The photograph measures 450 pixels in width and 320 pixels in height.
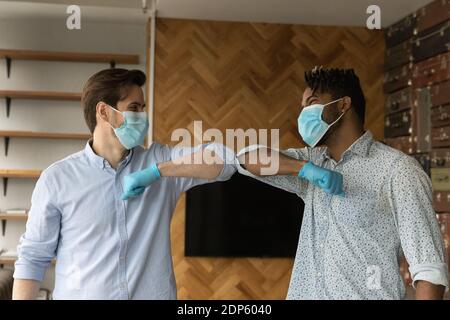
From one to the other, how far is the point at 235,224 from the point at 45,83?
0.92m

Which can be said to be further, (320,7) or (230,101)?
(230,101)

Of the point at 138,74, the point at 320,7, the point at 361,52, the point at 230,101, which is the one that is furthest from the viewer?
the point at 230,101

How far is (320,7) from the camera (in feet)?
6.40

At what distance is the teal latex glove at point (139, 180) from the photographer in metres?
0.78

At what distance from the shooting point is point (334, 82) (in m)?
0.85

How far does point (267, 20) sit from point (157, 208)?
1594mm

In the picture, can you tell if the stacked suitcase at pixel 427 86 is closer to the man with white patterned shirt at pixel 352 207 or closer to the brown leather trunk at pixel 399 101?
the brown leather trunk at pixel 399 101

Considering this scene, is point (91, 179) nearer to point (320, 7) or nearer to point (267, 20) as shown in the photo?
point (320, 7)

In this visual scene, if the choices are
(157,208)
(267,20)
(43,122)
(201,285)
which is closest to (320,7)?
(267,20)

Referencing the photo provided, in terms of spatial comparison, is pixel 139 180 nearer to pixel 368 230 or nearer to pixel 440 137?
pixel 368 230

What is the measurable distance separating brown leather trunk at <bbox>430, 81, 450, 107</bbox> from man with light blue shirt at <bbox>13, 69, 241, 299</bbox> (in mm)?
1320

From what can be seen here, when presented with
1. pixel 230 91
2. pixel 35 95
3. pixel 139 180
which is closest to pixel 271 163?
pixel 139 180

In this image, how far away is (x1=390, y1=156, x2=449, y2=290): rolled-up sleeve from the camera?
0.73m

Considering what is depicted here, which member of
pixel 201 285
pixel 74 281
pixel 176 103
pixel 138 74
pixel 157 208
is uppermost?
pixel 176 103
